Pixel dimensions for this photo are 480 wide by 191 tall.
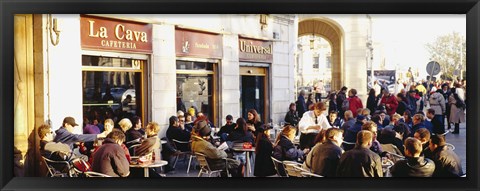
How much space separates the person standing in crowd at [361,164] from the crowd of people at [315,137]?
0.04 feet

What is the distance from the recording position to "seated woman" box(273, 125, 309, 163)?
839cm

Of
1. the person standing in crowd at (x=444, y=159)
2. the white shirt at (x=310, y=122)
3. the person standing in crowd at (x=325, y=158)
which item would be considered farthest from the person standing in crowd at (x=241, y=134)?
the person standing in crowd at (x=444, y=159)

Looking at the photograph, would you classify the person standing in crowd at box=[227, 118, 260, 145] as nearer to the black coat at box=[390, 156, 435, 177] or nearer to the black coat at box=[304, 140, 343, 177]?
the black coat at box=[304, 140, 343, 177]

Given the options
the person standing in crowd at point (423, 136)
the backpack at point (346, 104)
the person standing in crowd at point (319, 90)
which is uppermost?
the person standing in crowd at point (319, 90)

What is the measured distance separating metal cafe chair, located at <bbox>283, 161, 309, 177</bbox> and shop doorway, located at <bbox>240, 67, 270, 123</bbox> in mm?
715

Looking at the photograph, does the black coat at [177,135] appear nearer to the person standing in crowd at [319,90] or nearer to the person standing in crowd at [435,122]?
the person standing in crowd at [319,90]

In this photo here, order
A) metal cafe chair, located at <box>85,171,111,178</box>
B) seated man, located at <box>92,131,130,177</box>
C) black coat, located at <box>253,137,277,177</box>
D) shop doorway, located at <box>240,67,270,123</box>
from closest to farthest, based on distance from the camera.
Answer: seated man, located at <box>92,131,130,177</box>
metal cafe chair, located at <box>85,171,111,178</box>
black coat, located at <box>253,137,277,177</box>
shop doorway, located at <box>240,67,270,123</box>

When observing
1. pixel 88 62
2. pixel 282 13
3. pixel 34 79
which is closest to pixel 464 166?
pixel 282 13

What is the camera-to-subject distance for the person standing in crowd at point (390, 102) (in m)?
8.62

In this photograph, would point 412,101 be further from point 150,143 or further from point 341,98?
point 150,143

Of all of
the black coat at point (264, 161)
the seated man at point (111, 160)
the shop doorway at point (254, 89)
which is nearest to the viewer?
the seated man at point (111, 160)

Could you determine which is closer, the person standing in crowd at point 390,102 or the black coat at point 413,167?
the black coat at point 413,167

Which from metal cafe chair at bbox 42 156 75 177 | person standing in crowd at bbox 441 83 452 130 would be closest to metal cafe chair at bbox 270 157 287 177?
person standing in crowd at bbox 441 83 452 130

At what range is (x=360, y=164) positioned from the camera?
838cm
